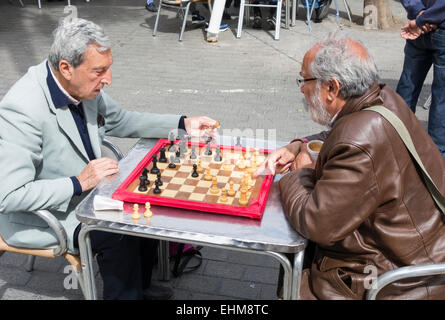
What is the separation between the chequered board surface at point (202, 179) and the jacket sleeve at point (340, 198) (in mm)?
364

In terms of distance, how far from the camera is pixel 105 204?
2.19 m

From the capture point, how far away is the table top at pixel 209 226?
80.0 inches

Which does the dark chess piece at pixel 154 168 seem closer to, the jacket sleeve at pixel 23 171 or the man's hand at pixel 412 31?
the jacket sleeve at pixel 23 171

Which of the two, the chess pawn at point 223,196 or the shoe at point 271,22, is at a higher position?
the chess pawn at point 223,196

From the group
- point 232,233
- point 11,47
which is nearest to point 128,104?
point 11,47

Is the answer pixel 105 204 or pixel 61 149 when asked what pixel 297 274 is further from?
pixel 61 149

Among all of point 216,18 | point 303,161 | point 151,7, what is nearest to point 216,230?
point 303,161

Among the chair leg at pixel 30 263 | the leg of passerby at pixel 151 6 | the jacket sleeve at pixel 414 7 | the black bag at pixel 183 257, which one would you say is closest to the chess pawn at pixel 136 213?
the black bag at pixel 183 257

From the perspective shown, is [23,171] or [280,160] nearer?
[23,171]

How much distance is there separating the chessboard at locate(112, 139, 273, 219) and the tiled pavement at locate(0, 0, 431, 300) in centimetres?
96

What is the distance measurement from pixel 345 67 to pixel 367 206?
0.57m

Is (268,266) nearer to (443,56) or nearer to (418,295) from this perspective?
(418,295)

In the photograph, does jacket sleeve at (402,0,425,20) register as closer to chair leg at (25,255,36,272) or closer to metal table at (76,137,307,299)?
metal table at (76,137,307,299)

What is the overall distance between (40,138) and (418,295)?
187 cm
